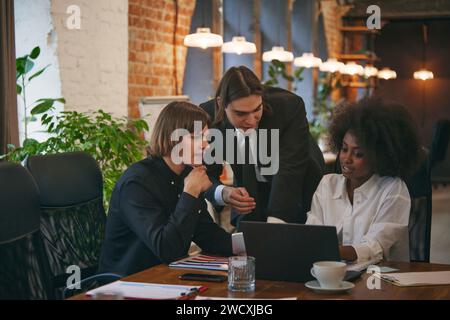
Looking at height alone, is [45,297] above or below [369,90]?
below

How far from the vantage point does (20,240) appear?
2.44 meters

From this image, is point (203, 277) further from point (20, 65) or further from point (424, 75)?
point (424, 75)

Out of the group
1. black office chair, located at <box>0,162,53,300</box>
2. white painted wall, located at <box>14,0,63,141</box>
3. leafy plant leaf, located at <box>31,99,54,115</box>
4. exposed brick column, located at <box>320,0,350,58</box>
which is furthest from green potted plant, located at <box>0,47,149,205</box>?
exposed brick column, located at <box>320,0,350,58</box>

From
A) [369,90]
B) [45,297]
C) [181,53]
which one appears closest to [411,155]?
[45,297]

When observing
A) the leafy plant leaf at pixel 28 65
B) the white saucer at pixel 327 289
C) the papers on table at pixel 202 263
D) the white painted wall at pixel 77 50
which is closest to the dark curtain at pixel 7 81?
the leafy plant leaf at pixel 28 65

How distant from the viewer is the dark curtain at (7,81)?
4.05 m

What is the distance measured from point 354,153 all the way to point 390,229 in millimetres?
322

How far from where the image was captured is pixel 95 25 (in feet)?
16.3

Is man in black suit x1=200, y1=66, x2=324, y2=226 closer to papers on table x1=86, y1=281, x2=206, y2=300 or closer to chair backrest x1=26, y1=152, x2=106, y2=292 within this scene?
chair backrest x1=26, y1=152, x2=106, y2=292

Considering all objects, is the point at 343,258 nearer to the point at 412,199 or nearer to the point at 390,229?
the point at 390,229

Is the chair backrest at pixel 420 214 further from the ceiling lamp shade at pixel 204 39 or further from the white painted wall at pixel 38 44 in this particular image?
the ceiling lamp shade at pixel 204 39

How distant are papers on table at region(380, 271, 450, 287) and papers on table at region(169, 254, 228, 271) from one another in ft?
1.75

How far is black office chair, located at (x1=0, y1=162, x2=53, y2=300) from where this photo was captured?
7.73 ft

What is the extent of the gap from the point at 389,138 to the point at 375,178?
0.54 feet
